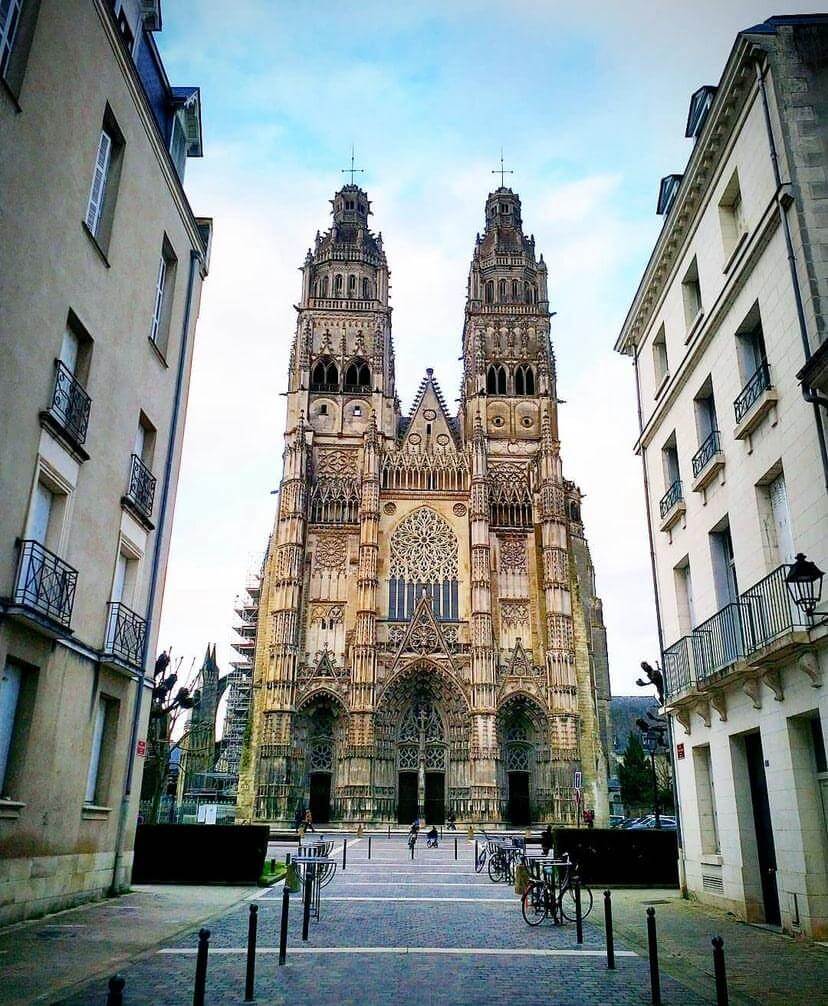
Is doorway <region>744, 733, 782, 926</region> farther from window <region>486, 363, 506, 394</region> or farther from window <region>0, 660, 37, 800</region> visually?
window <region>486, 363, 506, 394</region>

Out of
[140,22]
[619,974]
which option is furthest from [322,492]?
[619,974]

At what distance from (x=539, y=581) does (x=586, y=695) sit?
7.01 meters

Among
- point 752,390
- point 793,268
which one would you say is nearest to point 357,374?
point 752,390

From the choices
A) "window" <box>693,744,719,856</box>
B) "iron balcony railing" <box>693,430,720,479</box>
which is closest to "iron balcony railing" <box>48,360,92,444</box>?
"iron balcony railing" <box>693,430,720,479</box>

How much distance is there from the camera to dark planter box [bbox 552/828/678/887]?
690 inches

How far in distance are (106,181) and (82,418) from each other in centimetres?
455

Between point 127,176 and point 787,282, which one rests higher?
point 127,176

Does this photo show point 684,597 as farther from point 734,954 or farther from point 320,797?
point 320,797

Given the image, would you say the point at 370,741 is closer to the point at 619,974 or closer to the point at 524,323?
the point at 524,323

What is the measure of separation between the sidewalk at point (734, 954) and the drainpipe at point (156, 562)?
8695mm

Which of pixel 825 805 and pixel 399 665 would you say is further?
pixel 399 665

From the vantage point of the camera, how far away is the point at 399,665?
4572cm

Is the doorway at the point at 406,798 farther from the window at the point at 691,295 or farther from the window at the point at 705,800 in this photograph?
the window at the point at 691,295

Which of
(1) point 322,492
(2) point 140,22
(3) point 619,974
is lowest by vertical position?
(3) point 619,974
